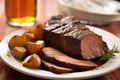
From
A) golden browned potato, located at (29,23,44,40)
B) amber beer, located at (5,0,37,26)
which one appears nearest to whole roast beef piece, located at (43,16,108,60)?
golden browned potato, located at (29,23,44,40)

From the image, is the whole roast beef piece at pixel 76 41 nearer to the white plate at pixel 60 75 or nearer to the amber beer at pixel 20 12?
the white plate at pixel 60 75

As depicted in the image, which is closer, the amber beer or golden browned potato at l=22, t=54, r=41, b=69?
golden browned potato at l=22, t=54, r=41, b=69

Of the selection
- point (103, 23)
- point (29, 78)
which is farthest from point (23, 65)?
point (103, 23)

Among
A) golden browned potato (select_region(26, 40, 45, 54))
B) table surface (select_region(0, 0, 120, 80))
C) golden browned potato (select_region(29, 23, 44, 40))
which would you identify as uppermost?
golden browned potato (select_region(29, 23, 44, 40))

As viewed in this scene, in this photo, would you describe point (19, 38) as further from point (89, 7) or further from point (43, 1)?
point (43, 1)

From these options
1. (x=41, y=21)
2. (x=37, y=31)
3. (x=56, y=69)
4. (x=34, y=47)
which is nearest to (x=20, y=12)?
(x=41, y=21)

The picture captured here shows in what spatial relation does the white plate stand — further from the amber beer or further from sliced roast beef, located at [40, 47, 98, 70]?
the amber beer

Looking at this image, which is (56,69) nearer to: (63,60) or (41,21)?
(63,60)
